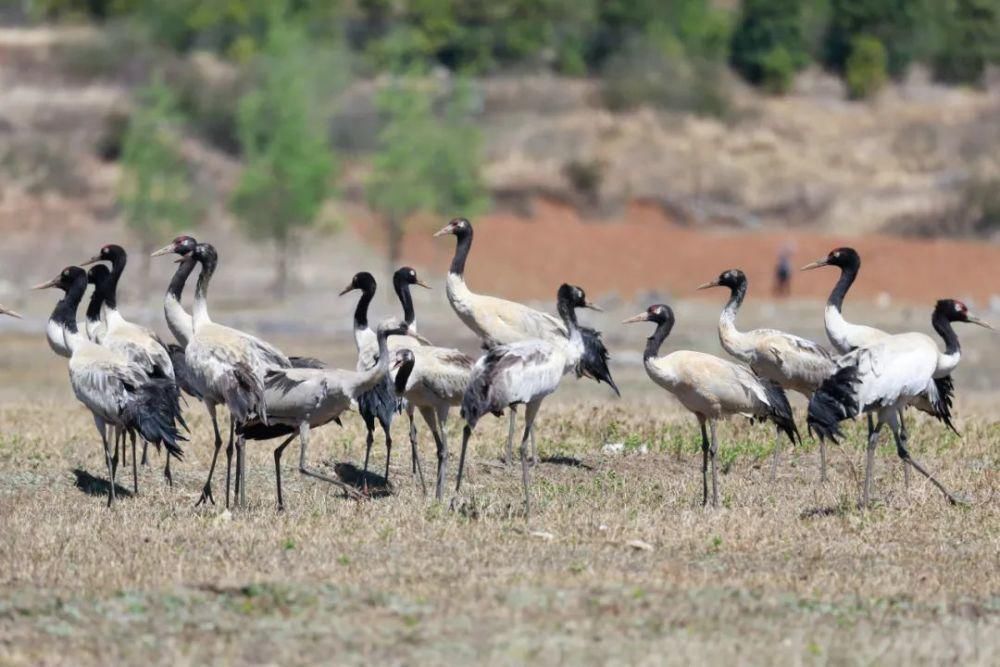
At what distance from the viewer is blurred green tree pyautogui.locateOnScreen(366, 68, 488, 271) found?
4694 centimetres

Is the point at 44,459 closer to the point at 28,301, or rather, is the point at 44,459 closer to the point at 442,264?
the point at 28,301

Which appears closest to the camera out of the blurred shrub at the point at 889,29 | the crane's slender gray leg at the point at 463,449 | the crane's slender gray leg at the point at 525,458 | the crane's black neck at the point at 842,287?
the crane's slender gray leg at the point at 525,458

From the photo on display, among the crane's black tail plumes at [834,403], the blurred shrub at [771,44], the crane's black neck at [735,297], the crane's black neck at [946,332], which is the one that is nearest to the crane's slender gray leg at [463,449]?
the crane's black tail plumes at [834,403]

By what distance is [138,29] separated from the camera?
7462cm

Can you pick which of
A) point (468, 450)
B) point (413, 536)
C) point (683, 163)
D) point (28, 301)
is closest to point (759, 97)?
point (683, 163)

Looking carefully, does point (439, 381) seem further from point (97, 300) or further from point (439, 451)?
point (97, 300)

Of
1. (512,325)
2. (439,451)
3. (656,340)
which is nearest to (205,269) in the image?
(439,451)

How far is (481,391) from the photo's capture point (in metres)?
12.2

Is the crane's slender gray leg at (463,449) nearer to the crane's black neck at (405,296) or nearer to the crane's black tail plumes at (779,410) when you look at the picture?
the crane's black tail plumes at (779,410)

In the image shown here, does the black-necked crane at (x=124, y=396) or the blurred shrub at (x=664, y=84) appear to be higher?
the blurred shrub at (x=664, y=84)

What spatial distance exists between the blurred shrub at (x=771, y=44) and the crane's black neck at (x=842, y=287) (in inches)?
2380

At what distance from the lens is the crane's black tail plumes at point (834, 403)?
40.1 ft

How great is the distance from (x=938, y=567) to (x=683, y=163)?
5486cm

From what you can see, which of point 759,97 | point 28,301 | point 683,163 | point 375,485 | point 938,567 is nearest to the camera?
point 938,567
